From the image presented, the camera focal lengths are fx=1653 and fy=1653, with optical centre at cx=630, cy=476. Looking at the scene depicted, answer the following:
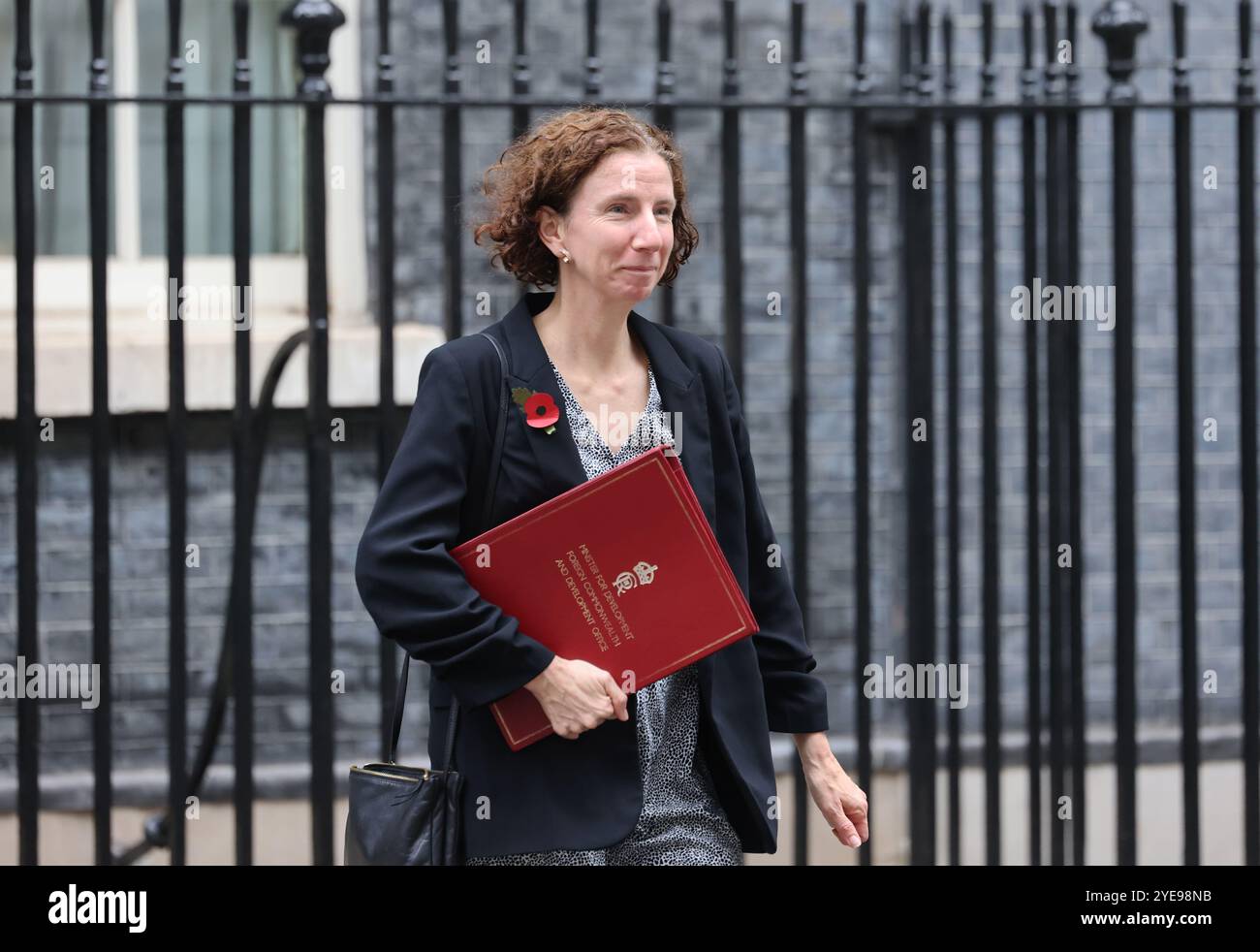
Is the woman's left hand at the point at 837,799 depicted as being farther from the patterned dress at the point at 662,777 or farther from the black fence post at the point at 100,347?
the black fence post at the point at 100,347

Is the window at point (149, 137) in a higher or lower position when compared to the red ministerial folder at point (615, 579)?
higher

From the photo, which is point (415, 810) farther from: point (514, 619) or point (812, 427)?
point (812, 427)

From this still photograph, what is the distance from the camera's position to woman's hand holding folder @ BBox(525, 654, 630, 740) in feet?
7.89

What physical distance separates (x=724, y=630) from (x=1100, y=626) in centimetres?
392

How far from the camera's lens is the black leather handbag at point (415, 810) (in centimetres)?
A: 248

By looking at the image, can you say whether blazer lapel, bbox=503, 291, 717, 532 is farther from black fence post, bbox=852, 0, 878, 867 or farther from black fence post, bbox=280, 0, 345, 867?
black fence post, bbox=852, 0, 878, 867

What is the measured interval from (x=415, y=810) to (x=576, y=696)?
A: 1.02 ft

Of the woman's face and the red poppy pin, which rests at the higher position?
the woman's face

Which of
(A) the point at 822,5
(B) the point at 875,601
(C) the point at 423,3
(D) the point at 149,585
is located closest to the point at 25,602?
(D) the point at 149,585

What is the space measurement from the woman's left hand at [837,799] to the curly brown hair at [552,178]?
860 millimetres

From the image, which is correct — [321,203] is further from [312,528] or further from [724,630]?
[724,630]

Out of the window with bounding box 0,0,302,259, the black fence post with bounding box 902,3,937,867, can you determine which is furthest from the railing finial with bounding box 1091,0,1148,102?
the window with bounding box 0,0,302,259

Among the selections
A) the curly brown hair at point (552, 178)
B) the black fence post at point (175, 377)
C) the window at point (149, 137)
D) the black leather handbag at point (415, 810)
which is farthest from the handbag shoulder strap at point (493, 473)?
the window at point (149, 137)

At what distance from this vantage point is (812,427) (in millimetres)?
5875
